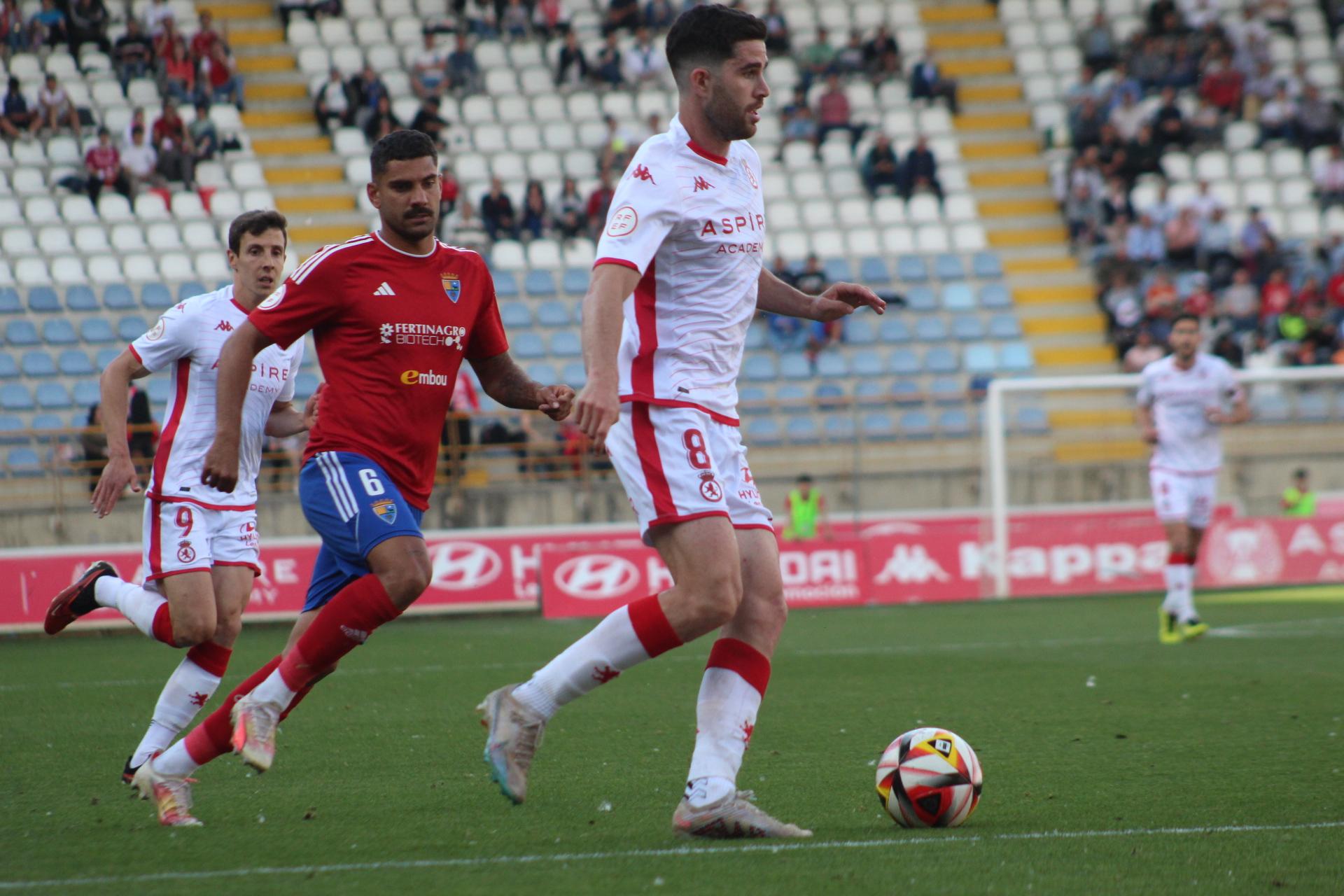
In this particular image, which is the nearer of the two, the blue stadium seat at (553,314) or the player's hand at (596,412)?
the player's hand at (596,412)

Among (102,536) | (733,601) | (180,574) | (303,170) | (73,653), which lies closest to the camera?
(733,601)

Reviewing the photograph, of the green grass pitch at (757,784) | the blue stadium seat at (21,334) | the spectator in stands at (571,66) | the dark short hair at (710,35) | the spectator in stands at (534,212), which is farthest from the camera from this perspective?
the spectator in stands at (571,66)

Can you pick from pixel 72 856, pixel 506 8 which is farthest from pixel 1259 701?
pixel 506 8

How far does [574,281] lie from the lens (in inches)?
861

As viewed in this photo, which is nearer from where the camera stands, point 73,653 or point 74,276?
point 73,653

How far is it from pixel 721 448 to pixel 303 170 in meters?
19.3

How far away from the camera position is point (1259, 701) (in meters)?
8.42

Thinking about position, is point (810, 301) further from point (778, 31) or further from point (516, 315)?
point (778, 31)

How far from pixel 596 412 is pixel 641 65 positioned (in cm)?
2111

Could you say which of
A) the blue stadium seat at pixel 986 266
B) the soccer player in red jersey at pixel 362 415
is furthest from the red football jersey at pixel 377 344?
the blue stadium seat at pixel 986 266

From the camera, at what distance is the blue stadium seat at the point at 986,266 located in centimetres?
2353

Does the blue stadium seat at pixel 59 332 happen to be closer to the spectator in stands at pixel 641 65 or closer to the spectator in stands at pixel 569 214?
the spectator in stands at pixel 569 214

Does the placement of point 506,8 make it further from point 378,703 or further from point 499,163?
point 378,703

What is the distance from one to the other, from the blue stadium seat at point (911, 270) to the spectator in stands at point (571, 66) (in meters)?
5.70
